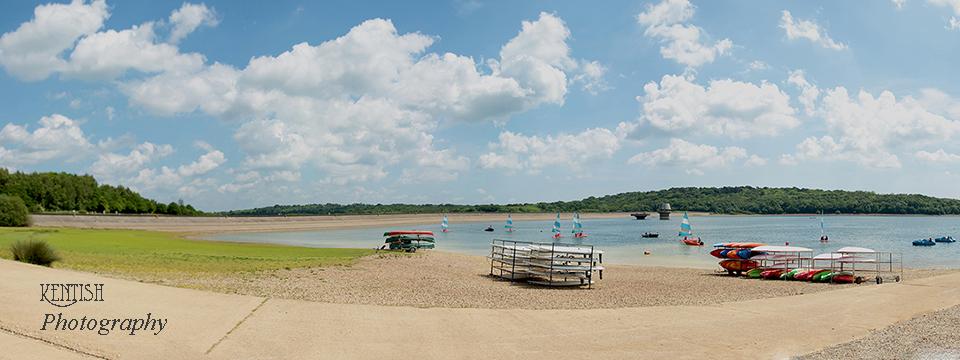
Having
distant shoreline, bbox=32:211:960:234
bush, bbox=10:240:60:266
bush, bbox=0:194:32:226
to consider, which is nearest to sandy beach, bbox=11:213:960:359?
bush, bbox=10:240:60:266

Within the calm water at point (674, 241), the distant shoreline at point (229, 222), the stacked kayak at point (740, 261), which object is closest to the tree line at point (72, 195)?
the distant shoreline at point (229, 222)

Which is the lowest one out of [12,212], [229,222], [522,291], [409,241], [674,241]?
[229,222]

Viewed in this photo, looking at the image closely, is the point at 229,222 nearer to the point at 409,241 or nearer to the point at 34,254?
the point at 409,241

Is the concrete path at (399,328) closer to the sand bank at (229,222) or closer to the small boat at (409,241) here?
the small boat at (409,241)

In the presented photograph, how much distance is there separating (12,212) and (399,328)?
70.1 meters

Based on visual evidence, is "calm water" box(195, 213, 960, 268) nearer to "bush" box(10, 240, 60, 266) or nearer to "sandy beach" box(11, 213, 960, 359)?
"sandy beach" box(11, 213, 960, 359)

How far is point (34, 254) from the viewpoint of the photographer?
15.9m

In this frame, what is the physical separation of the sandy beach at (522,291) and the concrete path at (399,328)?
0.61 metres

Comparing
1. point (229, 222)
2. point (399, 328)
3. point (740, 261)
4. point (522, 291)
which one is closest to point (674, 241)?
point (740, 261)

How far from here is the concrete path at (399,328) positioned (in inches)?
304

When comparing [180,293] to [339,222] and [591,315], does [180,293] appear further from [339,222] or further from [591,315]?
[339,222]

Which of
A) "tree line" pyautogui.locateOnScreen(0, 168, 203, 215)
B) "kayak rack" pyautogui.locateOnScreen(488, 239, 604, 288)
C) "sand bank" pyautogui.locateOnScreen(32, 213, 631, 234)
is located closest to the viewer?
"kayak rack" pyautogui.locateOnScreen(488, 239, 604, 288)

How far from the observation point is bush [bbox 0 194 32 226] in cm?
5538

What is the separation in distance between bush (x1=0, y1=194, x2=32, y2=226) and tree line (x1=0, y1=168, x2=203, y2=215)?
126 ft
